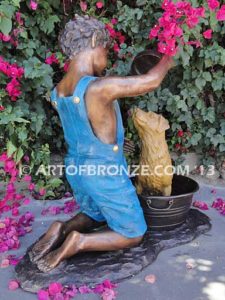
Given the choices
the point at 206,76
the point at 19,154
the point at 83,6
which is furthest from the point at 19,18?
the point at 206,76

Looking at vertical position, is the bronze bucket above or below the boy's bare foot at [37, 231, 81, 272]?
above

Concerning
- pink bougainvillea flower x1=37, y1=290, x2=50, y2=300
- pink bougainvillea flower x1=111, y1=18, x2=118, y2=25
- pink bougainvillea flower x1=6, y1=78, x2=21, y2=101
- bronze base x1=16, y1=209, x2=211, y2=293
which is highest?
pink bougainvillea flower x1=111, y1=18, x2=118, y2=25

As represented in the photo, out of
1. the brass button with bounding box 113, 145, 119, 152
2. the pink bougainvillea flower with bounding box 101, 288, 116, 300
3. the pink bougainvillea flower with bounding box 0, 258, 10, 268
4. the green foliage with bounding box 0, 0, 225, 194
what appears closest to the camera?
the pink bougainvillea flower with bounding box 101, 288, 116, 300

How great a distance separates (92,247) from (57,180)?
1.33m

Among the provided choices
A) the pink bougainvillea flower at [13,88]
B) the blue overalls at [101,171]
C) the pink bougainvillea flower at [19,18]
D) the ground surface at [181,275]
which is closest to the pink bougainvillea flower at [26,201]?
the ground surface at [181,275]

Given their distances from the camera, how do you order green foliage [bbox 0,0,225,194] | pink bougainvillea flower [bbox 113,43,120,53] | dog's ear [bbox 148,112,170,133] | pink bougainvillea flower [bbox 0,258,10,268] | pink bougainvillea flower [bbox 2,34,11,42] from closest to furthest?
pink bougainvillea flower [bbox 0,258,10,268]
dog's ear [bbox 148,112,170,133]
pink bougainvillea flower [bbox 2,34,11,42]
green foliage [bbox 0,0,225,194]
pink bougainvillea flower [bbox 113,43,120,53]

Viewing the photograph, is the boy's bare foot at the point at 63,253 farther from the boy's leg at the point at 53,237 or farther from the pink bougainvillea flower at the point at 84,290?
the pink bougainvillea flower at the point at 84,290

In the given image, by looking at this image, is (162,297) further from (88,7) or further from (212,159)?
(88,7)

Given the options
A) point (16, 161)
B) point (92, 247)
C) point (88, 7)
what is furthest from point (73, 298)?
point (88, 7)

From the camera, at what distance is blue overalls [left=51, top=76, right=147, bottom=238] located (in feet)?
7.57

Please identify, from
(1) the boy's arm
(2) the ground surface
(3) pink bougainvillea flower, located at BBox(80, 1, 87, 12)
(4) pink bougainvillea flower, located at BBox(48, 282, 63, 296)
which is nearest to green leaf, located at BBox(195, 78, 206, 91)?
(3) pink bougainvillea flower, located at BBox(80, 1, 87, 12)

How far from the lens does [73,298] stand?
85.1 inches

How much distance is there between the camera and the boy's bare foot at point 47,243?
7.87 ft

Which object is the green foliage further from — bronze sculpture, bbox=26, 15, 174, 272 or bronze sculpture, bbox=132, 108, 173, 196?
bronze sculpture, bbox=26, 15, 174, 272
